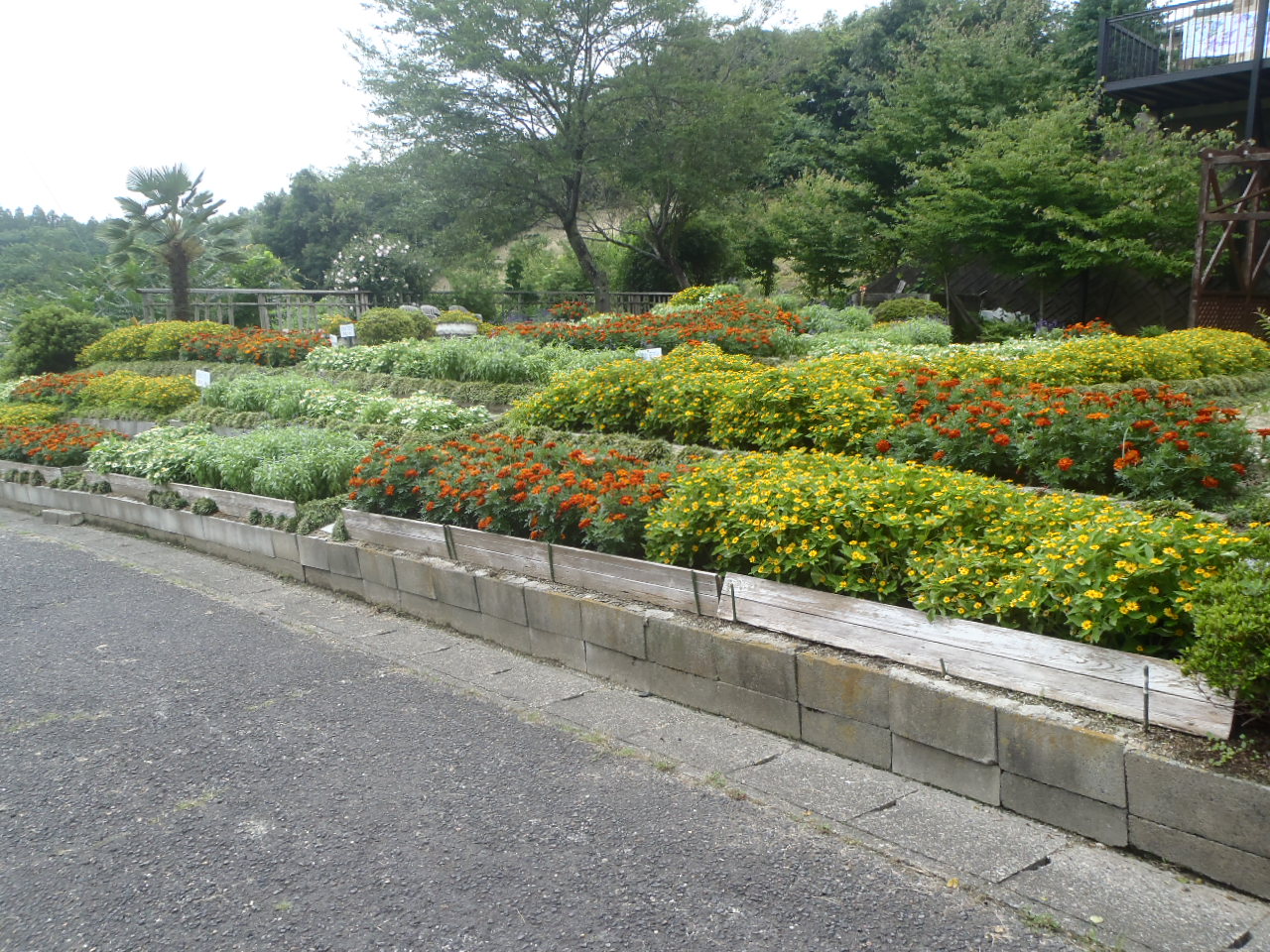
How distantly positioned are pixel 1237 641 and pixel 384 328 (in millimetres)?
13609

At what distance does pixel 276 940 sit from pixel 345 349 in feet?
36.8

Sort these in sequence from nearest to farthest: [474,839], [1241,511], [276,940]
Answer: [276,940], [474,839], [1241,511]

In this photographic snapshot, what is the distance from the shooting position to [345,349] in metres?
12.9

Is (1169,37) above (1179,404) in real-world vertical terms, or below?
above

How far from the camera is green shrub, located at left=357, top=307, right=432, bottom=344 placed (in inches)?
575

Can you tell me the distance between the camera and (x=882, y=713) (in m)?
3.32

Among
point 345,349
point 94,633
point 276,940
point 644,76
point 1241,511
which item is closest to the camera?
point 276,940

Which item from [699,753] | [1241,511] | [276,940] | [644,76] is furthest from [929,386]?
[644,76]

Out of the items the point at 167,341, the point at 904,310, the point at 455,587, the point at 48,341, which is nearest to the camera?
the point at 455,587

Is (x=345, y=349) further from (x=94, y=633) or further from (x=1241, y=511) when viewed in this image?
(x=1241, y=511)

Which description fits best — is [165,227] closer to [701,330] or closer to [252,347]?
[252,347]

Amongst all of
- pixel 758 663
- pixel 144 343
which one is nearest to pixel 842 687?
pixel 758 663

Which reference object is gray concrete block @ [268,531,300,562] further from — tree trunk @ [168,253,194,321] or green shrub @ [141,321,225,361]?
tree trunk @ [168,253,194,321]

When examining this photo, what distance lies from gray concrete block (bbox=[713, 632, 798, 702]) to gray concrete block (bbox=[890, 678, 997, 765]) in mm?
453
